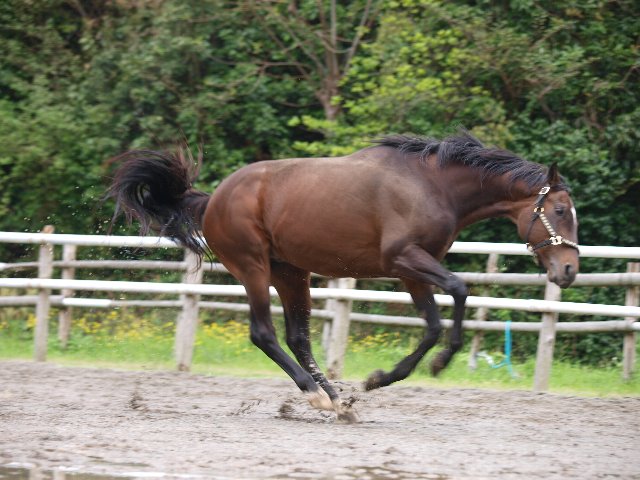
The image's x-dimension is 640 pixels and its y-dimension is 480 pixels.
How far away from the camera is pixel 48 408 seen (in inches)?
272

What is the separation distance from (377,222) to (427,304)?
69cm

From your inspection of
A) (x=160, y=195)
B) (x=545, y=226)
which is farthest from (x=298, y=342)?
(x=545, y=226)

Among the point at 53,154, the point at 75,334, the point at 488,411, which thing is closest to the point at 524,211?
the point at 488,411

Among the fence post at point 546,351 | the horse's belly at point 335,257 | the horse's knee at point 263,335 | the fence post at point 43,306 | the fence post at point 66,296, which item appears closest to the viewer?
the horse's belly at point 335,257

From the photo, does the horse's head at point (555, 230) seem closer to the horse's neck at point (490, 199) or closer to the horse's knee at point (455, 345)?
the horse's neck at point (490, 199)

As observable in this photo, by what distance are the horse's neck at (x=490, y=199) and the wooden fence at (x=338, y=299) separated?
125 cm

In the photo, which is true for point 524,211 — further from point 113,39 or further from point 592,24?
point 113,39

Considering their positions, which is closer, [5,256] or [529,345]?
[529,345]

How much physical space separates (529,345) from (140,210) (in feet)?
17.2

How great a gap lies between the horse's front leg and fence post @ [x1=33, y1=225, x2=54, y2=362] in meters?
4.51

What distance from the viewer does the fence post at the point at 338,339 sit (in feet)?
29.4

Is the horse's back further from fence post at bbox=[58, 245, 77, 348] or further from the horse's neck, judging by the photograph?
fence post at bbox=[58, 245, 77, 348]

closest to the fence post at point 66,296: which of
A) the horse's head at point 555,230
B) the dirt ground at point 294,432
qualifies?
the dirt ground at point 294,432

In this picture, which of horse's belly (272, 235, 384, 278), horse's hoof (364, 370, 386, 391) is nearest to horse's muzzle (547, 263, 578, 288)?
horse's belly (272, 235, 384, 278)
